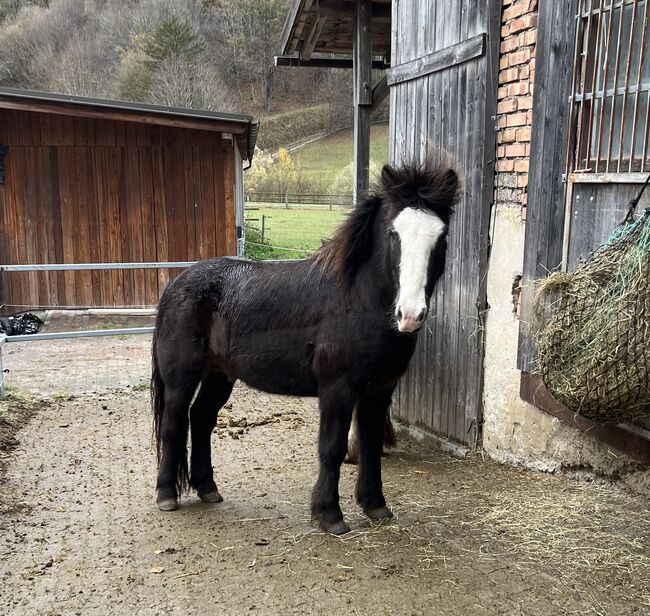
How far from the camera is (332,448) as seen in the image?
3.49 metres

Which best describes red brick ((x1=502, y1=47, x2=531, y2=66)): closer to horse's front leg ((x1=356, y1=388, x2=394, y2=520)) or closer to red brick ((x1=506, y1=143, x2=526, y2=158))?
red brick ((x1=506, y1=143, x2=526, y2=158))

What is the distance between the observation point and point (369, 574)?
307cm

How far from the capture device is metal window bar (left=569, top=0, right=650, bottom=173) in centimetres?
323

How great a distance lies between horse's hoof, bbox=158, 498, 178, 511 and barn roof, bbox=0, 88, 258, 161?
23.5ft

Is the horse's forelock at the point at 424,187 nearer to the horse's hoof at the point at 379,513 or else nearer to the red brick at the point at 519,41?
the red brick at the point at 519,41

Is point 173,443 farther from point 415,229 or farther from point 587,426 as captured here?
point 587,426

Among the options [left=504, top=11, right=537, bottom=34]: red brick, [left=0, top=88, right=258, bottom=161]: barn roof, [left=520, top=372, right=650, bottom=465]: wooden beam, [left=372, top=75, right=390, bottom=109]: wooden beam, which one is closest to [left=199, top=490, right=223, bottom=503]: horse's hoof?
[left=520, top=372, right=650, bottom=465]: wooden beam

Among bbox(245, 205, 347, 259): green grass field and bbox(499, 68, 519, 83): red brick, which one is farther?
bbox(245, 205, 347, 259): green grass field

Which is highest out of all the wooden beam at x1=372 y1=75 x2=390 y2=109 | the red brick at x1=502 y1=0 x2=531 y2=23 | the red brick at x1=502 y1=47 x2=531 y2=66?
the red brick at x1=502 y1=0 x2=531 y2=23

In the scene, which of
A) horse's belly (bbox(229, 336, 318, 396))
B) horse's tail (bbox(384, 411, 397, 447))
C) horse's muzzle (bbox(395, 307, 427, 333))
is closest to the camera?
horse's muzzle (bbox(395, 307, 427, 333))

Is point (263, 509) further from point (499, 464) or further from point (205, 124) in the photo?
point (205, 124)

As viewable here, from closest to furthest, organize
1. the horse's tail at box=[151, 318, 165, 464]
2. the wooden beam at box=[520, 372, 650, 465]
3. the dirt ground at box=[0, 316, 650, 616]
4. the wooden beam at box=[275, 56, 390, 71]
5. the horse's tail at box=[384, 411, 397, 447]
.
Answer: the dirt ground at box=[0, 316, 650, 616] → the wooden beam at box=[520, 372, 650, 465] → the horse's tail at box=[151, 318, 165, 464] → the horse's tail at box=[384, 411, 397, 447] → the wooden beam at box=[275, 56, 390, 71]

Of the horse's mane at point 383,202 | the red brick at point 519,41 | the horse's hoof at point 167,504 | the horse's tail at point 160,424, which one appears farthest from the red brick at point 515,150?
the horse's hoof at point 167,504

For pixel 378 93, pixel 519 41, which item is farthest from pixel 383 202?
pixel 378 93
